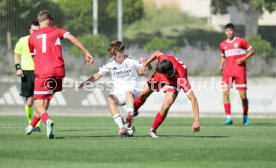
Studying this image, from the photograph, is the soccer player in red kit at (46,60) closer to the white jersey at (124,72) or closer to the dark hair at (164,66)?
the white jersey at (124,72)

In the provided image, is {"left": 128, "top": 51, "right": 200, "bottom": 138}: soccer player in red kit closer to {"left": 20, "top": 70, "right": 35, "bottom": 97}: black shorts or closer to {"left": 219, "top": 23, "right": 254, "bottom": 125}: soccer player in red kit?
{"left": 20, "top": 70, "right": 35, "bottom": 97}: black shorts

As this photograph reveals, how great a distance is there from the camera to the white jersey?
677 inches

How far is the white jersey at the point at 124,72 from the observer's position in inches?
677

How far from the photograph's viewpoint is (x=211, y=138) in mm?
16031

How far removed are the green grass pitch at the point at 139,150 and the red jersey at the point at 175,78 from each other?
2.95ft

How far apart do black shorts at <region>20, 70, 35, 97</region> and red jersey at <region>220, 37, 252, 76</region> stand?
18.5 ft

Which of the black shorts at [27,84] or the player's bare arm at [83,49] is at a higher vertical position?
the player's bare arm at [83,49]

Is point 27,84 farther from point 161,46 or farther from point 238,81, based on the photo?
point 161,46

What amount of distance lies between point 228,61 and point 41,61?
8.48 m

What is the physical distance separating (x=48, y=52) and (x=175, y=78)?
2253mm

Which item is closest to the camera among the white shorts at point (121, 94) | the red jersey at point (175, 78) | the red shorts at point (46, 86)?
the red jersey at point (175, 78)

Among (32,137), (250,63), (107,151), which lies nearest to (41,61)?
(32,137)

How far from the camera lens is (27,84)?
66.2 ft

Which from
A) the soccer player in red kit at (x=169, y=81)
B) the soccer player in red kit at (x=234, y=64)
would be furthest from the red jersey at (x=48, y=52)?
the soccer player in red kit at (x=234, y=64)
